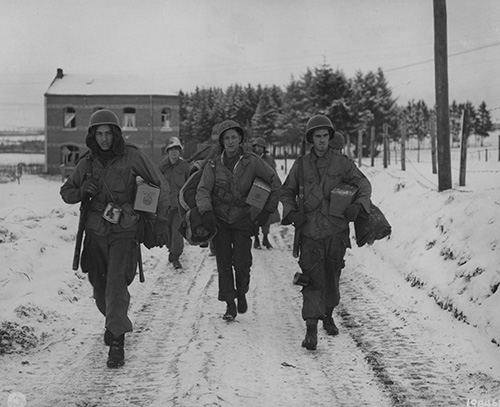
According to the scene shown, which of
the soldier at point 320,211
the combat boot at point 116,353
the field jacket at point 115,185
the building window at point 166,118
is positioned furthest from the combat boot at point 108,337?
the building window at point 166,118

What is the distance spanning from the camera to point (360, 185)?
5848 millimetres

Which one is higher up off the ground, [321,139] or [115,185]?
[321,139]

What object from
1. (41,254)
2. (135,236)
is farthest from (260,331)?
(41,254)

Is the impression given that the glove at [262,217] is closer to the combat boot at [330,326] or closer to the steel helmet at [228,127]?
the steel helmet at [228,127]

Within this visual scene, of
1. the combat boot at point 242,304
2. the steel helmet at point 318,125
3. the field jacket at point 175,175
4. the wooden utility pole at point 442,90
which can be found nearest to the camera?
the steel helmet at point 318,125

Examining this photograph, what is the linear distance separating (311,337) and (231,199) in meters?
1.81

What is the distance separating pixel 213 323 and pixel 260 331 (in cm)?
58

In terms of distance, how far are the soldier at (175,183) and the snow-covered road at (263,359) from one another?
2.31 m

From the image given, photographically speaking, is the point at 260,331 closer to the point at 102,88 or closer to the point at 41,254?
the point at 41,254

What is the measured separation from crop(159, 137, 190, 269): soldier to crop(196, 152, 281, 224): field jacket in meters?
3.77

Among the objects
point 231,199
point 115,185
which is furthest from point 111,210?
point 231,199

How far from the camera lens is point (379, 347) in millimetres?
5578

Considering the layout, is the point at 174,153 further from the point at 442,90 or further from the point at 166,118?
the point at 166,118

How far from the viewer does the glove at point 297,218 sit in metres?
5.83
